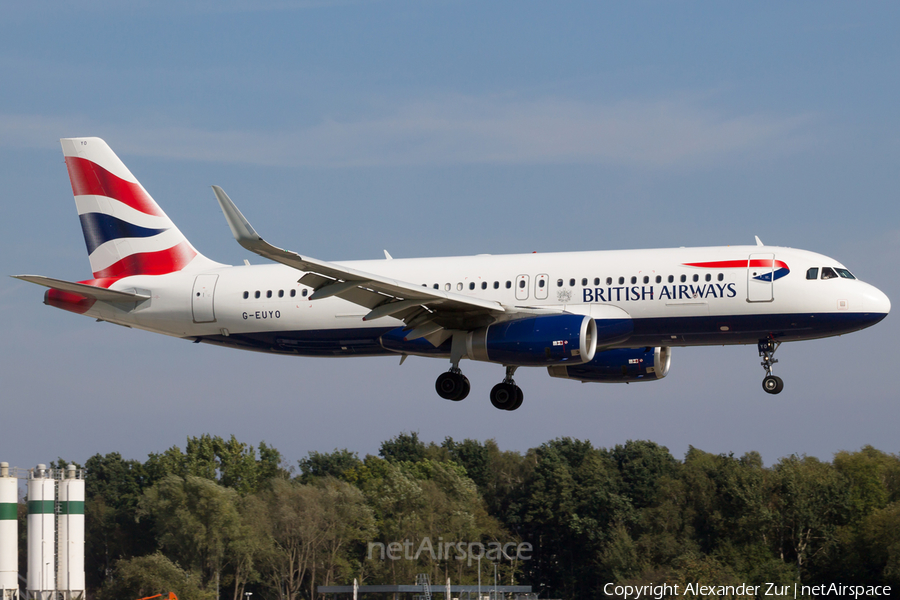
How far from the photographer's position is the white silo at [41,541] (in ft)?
243

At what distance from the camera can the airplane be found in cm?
3650

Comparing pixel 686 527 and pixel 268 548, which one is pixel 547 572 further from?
pixel 268 548

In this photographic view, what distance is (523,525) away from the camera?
118 m

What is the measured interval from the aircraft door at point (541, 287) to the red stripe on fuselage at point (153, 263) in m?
14.2

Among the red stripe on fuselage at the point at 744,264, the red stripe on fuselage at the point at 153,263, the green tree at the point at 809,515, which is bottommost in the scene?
the green tree at the point at 809,515

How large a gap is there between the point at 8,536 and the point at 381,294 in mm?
44526

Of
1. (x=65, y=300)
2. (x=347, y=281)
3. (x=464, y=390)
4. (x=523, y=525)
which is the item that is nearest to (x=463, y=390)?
(x=464, y=390)

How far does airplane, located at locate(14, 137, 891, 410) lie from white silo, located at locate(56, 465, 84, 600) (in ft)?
118

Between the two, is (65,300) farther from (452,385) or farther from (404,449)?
(404,449)

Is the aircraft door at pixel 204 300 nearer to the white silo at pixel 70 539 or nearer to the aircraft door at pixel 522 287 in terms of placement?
the aircraft door at pixel 522 287

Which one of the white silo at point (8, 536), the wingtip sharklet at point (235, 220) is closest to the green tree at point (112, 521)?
the white silo at point (8, 536)

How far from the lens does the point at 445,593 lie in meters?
95.4

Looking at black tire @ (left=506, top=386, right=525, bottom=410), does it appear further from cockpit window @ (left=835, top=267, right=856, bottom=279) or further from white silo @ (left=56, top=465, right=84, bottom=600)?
white silo @ (left=56, top=465, right=84, bottom=600)

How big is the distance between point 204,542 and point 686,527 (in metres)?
40.8
